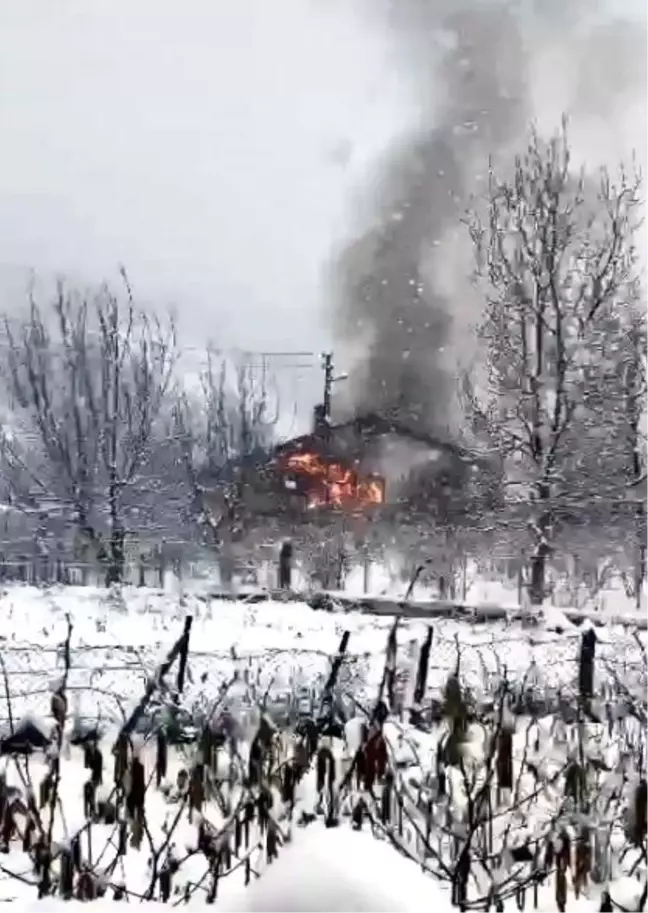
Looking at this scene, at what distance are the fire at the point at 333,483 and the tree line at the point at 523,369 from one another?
116 centimetres

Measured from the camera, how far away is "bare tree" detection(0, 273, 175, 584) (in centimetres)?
787

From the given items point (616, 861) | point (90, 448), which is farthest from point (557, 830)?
point (90, 448)

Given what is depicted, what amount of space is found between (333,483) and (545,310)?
2895mm

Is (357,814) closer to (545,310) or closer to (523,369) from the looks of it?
(523,369)

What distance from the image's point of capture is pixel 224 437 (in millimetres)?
8969

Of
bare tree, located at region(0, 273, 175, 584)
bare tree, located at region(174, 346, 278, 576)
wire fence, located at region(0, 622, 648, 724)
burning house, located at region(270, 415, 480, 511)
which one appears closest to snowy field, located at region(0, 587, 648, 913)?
wire fence, located at region(0, 622, 648, 724)

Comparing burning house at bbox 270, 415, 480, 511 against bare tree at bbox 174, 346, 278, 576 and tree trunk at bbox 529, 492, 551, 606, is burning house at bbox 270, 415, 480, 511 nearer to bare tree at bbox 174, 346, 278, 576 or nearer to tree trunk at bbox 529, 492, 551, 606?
bare tree at bbox 174, 346, 278, 576

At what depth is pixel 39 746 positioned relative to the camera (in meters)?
1.85

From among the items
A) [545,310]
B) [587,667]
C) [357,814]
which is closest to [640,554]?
[545,310]

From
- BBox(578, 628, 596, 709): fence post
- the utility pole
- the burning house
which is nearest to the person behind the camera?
BBox(578, 628, 596, 709): fence post

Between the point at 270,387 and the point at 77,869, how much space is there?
24.6 ft

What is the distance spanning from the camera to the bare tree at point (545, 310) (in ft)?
22.3

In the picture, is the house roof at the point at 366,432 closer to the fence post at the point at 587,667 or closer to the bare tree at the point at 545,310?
the bare tree at the point at 545,310

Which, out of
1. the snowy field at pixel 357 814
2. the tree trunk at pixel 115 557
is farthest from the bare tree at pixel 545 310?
the snowy field at pixel 357 814
